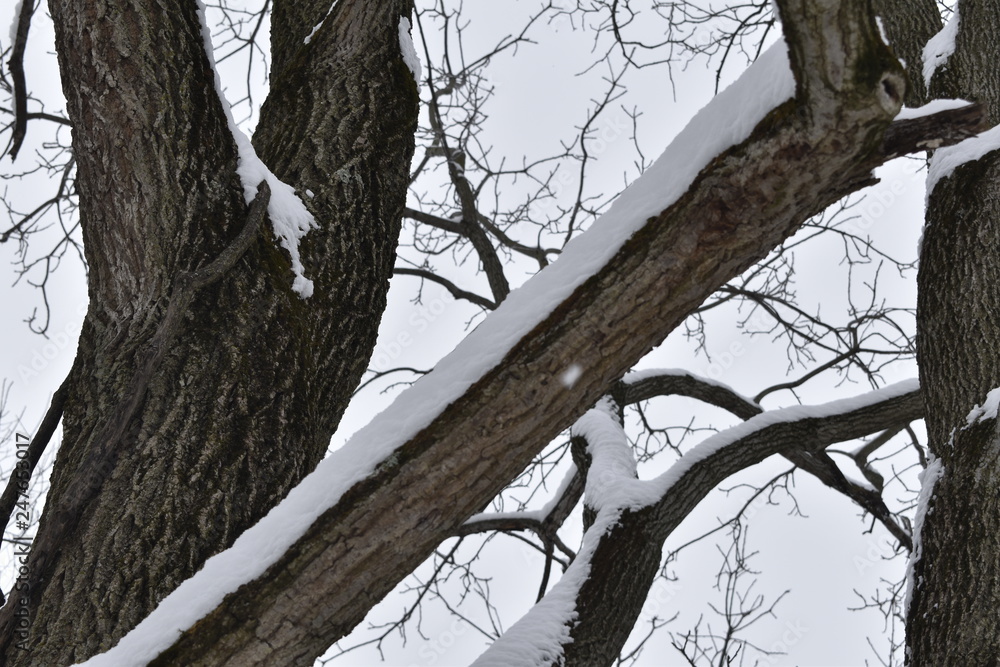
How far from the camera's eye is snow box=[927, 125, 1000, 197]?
227 centimetres

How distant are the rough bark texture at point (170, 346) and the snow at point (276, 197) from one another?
0.07ft

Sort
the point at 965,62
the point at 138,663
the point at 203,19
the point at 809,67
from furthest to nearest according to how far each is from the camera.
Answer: the point at 965,62, the point at 203,19, the point at 138,663, the point at 809,67

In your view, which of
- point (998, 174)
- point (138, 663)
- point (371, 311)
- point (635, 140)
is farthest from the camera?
point (635, 140)

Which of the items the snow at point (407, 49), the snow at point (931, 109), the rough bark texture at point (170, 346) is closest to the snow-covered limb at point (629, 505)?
the rough bark texture at point (170, 346)

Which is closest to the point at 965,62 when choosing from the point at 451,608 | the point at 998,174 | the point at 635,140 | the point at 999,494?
the point at 998,174

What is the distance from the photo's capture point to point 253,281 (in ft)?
5.61

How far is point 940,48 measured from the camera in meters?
2.60

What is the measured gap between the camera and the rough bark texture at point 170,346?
1479 mm


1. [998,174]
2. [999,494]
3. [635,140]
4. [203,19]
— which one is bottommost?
[999,494]

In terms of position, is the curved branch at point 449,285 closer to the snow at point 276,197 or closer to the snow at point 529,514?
the snow at point 529,514

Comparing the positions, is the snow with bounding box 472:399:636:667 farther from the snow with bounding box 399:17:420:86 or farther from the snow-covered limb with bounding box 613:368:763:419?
the snow with bounding box 399:17:420:86

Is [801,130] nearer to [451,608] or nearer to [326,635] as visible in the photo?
[326,635]

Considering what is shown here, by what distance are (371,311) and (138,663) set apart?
989mm

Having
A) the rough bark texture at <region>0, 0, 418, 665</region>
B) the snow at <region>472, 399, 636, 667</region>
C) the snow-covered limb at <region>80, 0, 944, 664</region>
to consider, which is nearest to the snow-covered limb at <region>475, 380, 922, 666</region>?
the snow at <region>472, 399, 636, 667</region>
